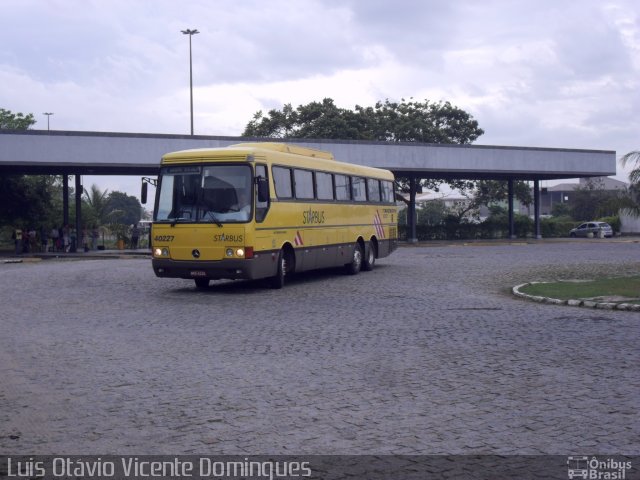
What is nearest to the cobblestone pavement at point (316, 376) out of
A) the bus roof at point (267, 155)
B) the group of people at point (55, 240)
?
the bus roof at point (267, 155)

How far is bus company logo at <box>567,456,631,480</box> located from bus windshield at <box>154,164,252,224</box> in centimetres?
1294

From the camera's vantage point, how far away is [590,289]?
59.5 feet

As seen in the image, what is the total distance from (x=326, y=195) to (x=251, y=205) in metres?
4.99

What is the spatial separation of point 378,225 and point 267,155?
28.6 ft

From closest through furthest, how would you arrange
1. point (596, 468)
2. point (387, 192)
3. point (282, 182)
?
point (596, 468), point (282, 182), point (387, 192)

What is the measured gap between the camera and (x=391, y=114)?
2499 inches

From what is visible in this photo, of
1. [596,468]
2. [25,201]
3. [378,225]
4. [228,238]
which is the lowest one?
[596,468]

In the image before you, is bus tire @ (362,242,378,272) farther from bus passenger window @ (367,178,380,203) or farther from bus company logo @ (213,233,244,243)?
bus company logo @ (213,233,244,243)


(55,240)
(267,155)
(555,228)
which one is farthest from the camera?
(555,228)

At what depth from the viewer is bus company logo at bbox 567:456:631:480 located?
5.64 meters

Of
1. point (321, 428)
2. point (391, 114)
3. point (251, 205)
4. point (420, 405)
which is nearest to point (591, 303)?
point (251, 205)

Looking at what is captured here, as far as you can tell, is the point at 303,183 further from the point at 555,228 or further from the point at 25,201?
the point at 555,228

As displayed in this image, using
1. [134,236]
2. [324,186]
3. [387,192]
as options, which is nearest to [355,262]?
[324,186]

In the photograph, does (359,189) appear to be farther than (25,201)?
No
